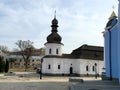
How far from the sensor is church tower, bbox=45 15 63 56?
204 feet

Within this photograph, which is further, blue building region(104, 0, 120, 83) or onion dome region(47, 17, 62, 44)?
onion dome region(47, 17, 62, 44)

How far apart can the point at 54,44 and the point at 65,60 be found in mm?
4982

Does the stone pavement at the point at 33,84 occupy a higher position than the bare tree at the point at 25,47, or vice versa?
the bare tree at the point at 25,47

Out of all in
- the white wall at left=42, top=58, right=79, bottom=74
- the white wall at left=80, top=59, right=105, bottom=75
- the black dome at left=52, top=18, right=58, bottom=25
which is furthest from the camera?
the black dome at left=52, top=18, right=58, bottom=25

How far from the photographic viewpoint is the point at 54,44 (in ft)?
205

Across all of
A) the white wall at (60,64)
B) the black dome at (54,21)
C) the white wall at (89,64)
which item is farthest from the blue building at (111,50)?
the black dome at (54,21)

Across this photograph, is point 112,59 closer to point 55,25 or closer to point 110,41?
point 110,41

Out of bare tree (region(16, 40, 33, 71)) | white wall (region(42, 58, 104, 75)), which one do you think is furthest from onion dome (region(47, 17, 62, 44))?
bare tree (region(16, 40, 33, 71))

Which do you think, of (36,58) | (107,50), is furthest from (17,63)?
(107,50)

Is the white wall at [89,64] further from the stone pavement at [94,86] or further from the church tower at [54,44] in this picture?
the stone pavement at [94,86]

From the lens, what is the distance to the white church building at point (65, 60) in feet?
203

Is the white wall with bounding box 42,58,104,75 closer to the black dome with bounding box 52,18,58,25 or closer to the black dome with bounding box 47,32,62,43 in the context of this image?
the black dome with bounding box 47,32,62,43

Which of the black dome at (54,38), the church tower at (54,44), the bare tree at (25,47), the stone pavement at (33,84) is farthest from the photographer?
the bare tree at (25,47)

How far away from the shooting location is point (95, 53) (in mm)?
66938
